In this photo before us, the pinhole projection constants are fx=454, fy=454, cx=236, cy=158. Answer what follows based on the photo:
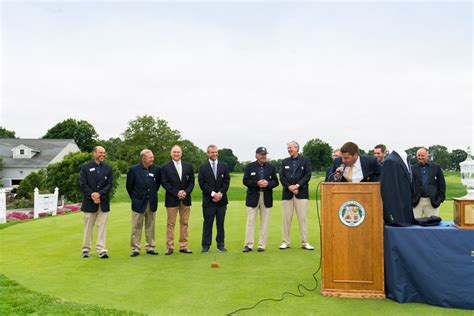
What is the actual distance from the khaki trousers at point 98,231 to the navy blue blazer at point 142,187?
0.62 metres

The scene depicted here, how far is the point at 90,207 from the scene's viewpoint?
27.8 ft

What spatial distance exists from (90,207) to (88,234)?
0.50 meters

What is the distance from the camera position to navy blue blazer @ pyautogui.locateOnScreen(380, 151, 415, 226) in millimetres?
5324

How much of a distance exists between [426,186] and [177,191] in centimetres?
475

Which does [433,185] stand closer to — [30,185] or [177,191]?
[177,191]

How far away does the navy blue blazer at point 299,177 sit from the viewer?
897 centimetres

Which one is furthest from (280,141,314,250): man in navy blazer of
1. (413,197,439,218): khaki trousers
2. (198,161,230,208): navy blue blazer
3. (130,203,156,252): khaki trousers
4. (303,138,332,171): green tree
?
(303,138,332,171): green tree

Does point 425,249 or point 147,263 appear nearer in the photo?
point 425,249

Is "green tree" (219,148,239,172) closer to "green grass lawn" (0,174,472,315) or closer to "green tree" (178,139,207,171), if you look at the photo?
"green tree" (178,139,207,171)

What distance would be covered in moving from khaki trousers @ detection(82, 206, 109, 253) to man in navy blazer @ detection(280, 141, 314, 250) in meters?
3.38

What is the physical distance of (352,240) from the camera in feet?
17.8

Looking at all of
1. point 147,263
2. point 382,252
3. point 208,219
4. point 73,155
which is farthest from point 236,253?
point 73,155

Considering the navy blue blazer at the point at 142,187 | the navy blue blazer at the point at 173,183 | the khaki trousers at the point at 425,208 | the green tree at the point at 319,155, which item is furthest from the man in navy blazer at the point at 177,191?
the green tree at the point at 319,155

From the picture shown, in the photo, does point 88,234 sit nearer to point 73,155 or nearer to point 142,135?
point 73,155
